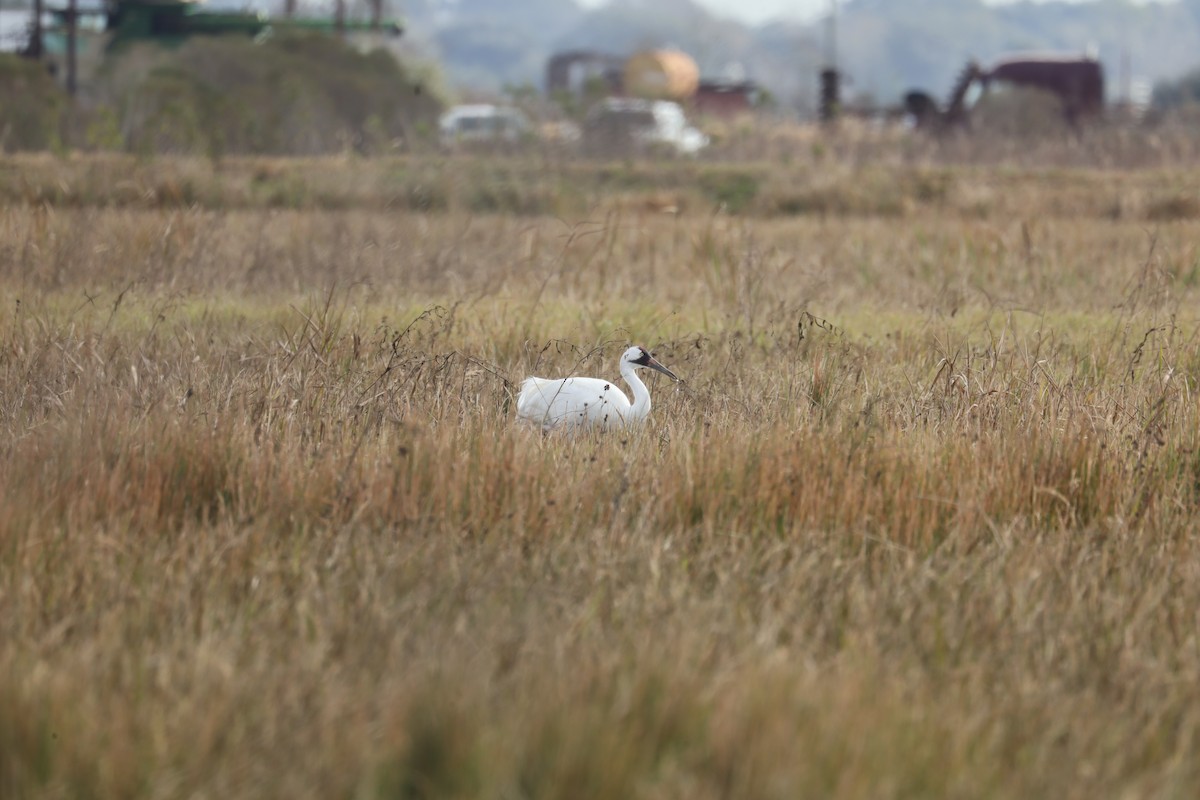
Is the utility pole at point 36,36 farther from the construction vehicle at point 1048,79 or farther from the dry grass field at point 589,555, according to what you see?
the dry grass field at point 589,555

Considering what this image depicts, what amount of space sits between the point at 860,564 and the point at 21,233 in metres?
6.59

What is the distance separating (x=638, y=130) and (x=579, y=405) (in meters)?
17.6

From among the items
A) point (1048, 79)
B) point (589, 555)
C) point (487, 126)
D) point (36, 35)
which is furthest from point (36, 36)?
point (589, 555)

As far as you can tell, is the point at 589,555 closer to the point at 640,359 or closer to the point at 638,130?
the point at 640,359

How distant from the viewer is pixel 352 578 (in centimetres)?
368

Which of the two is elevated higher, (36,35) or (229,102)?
(36,35)

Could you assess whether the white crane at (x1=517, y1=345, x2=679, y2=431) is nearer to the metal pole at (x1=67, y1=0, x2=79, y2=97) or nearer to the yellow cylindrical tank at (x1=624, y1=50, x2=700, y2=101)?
the metal pole at (x1=67, y1=0, x2=79, y2=97)

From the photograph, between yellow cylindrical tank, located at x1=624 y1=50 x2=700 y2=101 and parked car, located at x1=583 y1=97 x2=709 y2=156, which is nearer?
parked car, located at x1=583 y1=97 x2=709 y2=156

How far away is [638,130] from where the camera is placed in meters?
22.4

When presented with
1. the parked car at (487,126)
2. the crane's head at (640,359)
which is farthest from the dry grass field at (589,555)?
the parked car at (487,126)

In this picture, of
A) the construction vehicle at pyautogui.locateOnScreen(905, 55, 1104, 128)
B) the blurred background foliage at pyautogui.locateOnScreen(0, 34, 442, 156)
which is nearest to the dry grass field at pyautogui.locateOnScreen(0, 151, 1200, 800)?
the blurred background foliage at pyautogui.locateOnScreen(0, 34, 442, 156)

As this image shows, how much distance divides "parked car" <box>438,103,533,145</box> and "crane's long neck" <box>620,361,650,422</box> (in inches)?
565

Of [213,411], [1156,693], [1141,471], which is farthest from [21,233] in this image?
[1156,693]

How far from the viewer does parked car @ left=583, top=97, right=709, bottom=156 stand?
2038 cm
